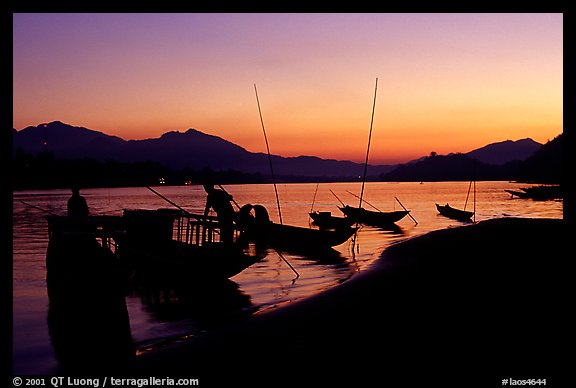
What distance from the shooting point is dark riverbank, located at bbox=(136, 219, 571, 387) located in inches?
221

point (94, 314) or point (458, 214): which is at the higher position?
point (94, 314)

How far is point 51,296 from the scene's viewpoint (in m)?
14.0

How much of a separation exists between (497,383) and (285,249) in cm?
1835

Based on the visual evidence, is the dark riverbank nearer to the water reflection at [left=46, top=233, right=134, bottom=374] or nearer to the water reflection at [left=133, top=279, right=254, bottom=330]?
the water reflection at [left=46, top=233, right=134, bottom=374]

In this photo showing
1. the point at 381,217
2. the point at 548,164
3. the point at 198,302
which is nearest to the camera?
the point at 198,302

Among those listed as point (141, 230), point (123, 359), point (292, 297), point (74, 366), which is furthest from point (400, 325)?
point (141, 230)

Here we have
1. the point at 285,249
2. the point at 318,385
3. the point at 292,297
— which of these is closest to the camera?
the point at 318,385

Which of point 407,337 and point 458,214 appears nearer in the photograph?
point 407,337

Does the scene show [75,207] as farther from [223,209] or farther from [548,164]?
[548,164]

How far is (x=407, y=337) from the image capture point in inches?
269
